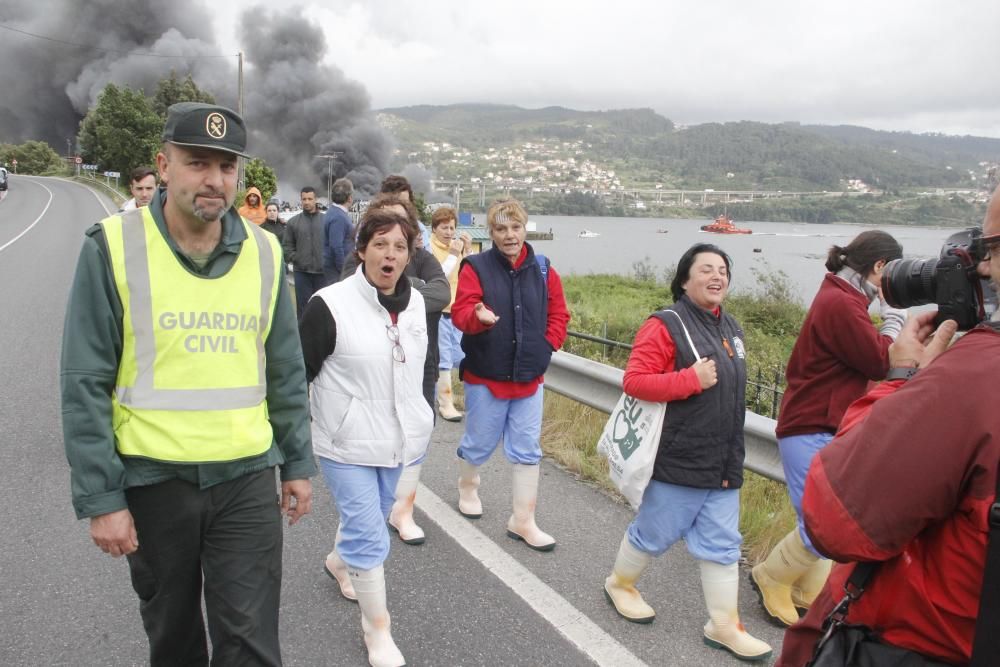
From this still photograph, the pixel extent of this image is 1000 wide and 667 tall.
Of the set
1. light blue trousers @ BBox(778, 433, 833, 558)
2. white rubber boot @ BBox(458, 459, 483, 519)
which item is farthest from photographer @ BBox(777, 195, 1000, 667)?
white rubber boot @ BBox(458, 459, 483, 519)

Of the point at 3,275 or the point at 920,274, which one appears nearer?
the point at 920,274

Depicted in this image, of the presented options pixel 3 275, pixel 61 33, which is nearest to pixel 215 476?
pixel 3 275

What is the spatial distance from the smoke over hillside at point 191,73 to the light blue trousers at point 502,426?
51.7 m

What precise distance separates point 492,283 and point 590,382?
1.35 meters

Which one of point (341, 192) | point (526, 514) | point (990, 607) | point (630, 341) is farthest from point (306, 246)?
point (630, 341)

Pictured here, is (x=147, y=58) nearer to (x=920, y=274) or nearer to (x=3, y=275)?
(x=3, y=275)

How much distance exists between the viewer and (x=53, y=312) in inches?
392

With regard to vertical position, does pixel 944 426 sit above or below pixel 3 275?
above

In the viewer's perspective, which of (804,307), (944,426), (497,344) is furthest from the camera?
(804,307)

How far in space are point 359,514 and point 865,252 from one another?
2258mm

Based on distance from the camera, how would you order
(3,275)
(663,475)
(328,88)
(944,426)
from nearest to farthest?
1. (944,426)
2. (663,475)
3. (3,275)
4. (328,88)

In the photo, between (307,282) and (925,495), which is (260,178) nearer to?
(307,282)

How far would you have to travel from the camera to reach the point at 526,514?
3887 mm

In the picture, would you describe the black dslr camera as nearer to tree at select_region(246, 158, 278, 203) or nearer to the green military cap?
the green military cap
